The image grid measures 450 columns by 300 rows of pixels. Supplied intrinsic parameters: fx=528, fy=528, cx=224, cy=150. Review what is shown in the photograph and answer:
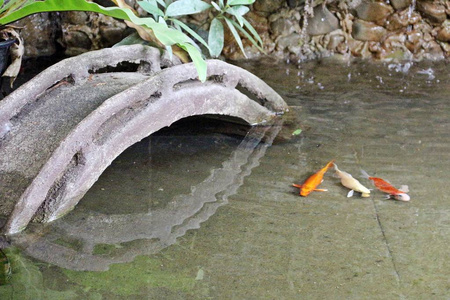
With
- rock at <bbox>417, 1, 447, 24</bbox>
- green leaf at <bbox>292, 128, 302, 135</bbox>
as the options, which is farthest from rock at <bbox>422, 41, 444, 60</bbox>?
green leaf at <bbox>292, 128, 302, 135</bbox>

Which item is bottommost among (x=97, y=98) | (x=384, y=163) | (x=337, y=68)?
(x=337, y=68)

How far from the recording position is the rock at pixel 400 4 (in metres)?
5.95

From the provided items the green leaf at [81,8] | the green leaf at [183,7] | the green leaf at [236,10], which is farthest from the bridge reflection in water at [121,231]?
the green leaf at [236,10]

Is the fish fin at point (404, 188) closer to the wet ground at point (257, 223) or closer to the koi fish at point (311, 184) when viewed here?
the wet ground at point (257, 223)

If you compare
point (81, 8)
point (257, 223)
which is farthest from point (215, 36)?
point (257, 223)

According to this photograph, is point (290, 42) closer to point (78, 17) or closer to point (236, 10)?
point (236, 10)

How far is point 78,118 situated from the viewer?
9.37 feet

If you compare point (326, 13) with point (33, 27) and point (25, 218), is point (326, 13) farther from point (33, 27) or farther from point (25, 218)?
point (25, 218)

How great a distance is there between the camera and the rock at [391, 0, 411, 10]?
5.95 meters

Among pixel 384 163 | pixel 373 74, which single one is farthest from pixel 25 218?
pixel 373 74

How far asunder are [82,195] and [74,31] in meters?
3.73

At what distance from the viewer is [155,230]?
Result: 265 cm

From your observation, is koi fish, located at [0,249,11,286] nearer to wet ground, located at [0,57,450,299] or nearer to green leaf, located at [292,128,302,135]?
wet ground, located at [0,57,450,299]

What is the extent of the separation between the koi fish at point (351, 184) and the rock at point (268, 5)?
133 inches
